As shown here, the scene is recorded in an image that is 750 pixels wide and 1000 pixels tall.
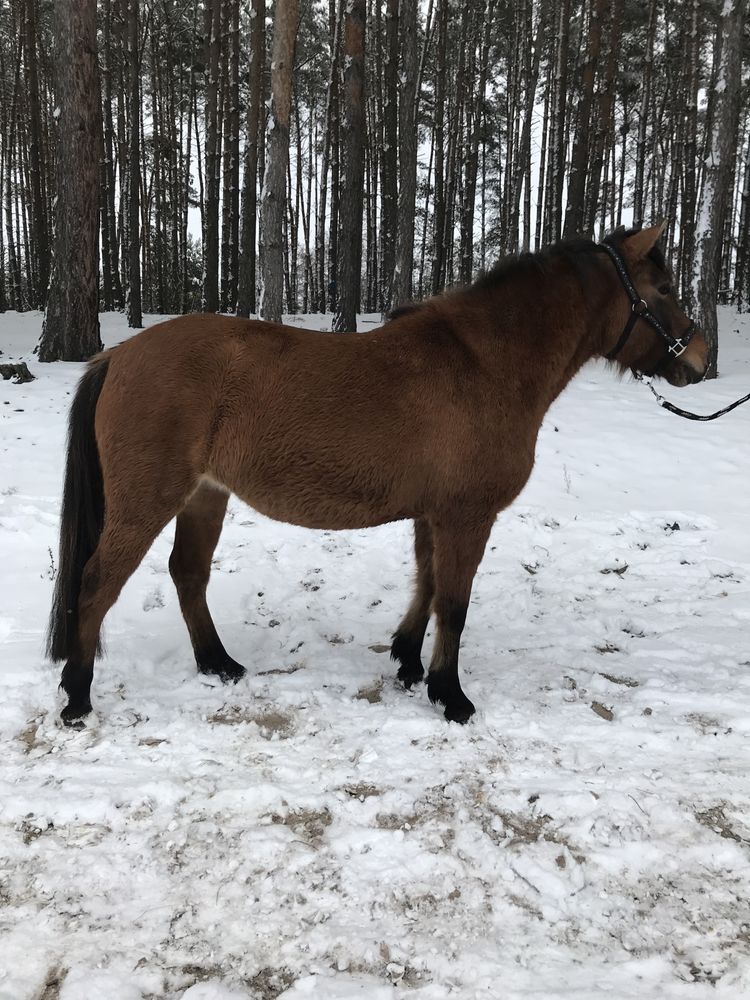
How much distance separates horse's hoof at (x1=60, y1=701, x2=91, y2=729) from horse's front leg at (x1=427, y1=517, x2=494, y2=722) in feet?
5.26

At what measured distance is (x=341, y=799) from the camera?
7.95ft

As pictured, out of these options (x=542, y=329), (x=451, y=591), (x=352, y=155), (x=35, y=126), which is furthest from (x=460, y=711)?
(x=35, y=126)

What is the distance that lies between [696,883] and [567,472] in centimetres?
498

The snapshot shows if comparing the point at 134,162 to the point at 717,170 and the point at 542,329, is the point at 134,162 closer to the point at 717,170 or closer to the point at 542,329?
the point at 717,170

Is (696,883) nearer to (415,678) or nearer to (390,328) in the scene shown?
(415,678)

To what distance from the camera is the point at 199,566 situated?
349 centimetres

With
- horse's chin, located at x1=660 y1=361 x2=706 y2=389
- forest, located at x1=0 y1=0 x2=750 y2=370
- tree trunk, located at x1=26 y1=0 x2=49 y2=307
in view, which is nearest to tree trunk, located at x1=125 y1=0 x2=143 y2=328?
forest, located at x1=0 y1=0 x2=750 y2=370

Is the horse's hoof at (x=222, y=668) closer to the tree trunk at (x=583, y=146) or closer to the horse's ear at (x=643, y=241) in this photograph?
the horse's ear at (x=643, y=241)

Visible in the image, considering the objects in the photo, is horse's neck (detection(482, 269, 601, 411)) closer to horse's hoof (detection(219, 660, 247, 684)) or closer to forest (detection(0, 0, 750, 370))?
forest (detection(0, 0, 750, 370))

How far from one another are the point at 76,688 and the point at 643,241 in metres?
3.45

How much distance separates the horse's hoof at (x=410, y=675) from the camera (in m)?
3.48

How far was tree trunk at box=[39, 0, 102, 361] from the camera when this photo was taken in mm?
8117

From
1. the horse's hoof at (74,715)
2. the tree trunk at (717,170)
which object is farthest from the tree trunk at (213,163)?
the horse's hoof at (74,715)

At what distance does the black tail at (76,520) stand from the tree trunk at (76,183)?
6.61 m
